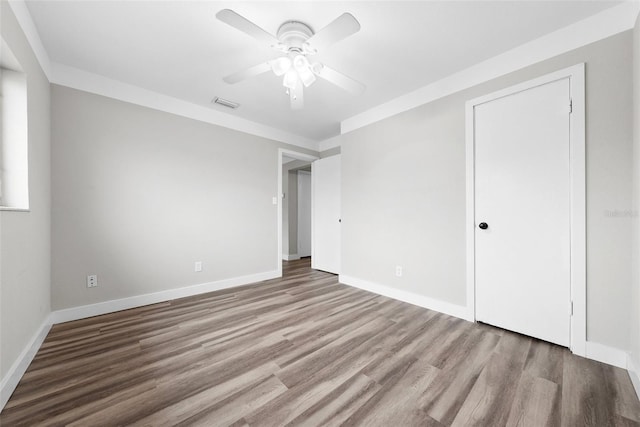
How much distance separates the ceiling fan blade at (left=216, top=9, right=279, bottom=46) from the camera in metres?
1.29

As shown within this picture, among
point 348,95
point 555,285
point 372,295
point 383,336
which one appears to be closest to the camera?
point 555,285

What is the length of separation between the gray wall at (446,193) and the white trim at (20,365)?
307cm

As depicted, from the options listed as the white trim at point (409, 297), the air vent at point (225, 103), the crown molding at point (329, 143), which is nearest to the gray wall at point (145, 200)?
the air vent at point (225, 103)

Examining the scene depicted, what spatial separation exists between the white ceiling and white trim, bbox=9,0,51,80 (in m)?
0.05

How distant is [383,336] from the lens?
2.00 m

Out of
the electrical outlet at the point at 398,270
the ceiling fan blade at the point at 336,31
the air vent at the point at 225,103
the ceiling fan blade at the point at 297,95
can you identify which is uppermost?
the air vent at the point at 225,103

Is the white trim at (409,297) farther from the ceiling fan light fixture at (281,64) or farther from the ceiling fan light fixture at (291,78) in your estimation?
the ceiling fan light fixture at (281,64)

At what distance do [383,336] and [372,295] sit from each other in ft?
3.43

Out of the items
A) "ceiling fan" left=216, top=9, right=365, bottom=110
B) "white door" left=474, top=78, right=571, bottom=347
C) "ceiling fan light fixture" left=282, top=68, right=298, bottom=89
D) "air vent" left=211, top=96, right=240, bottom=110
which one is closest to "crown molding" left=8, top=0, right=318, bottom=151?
"air vent" left=211, top=96, right=240, bottom=110

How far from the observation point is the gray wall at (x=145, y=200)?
229 cm

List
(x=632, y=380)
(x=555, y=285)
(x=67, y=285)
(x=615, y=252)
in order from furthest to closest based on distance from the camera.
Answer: (x=67, y=285)
(x=555, y=285)
(x=615, y=252)
(x=632, y=380)

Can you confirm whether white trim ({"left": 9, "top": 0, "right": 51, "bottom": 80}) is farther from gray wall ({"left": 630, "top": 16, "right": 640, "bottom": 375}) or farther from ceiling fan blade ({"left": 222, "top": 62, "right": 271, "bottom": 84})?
gray wall ({"left": 630, "top": 16, "right": 640, "bottom": 375})

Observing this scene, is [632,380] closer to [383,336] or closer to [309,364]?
[383,336]

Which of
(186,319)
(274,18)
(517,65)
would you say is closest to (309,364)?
(186,319)
